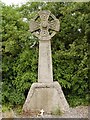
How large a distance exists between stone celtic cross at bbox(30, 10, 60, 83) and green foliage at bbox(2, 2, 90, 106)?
2.86 ft

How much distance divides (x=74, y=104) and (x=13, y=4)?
2762 mm

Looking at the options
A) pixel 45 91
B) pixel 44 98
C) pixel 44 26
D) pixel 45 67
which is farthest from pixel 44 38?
pixel 44 98

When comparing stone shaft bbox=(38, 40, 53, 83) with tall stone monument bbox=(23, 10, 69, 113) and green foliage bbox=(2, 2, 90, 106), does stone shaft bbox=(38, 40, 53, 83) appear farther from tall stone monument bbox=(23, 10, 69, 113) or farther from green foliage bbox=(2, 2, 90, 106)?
green foliage bbox=(2, 2, 90, 106)

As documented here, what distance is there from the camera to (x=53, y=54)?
6.55 metres

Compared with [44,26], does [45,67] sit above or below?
below

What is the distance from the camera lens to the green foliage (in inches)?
249

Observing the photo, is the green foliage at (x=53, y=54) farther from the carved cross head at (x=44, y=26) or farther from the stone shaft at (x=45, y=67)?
the stone shaft at (x=45, y=67)

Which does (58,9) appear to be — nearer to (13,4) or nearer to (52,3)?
(52,3)

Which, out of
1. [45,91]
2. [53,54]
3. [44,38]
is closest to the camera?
[45,91]

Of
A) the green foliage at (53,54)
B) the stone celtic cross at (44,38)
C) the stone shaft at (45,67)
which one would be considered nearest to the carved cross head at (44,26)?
the stone celtic cross at (44,38)

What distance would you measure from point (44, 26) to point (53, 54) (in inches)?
49.7

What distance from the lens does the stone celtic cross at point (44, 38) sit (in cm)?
522

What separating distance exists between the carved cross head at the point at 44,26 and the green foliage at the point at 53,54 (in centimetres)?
82

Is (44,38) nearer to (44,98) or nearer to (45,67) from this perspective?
(45,67)
